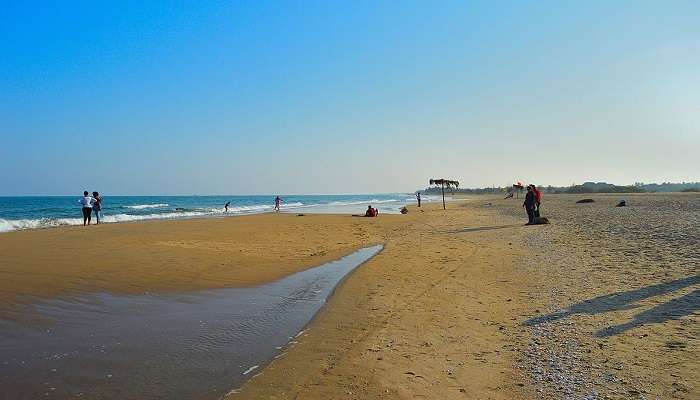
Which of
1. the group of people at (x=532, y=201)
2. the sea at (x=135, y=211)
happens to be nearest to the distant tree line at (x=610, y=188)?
the sea at (x=135, y=211)

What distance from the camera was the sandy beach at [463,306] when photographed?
4375mm

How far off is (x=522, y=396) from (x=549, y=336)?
1.86 m

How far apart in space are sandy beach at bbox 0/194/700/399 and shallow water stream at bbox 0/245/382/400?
442 mm

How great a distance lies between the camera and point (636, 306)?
677cm

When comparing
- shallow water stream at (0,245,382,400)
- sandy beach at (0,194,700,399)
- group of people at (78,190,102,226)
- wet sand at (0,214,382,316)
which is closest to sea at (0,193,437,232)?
group of people at (78,190,102,226)

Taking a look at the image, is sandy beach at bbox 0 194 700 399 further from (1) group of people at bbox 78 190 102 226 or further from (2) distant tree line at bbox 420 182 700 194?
(2) distant tree line at bbox 420 182 700 194

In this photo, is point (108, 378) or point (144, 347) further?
point (144, 347)

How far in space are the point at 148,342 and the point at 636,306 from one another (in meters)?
7.06

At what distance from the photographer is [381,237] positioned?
19.9 metres

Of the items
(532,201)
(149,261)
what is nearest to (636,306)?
(149,261)

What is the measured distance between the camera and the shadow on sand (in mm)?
6031

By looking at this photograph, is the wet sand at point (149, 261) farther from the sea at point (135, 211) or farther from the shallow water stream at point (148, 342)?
the sea at point (135, 211)

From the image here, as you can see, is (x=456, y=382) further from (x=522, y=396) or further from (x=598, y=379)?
(x=598, y=379)

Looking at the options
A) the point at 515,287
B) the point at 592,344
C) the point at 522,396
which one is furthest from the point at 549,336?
the point at 515,287
